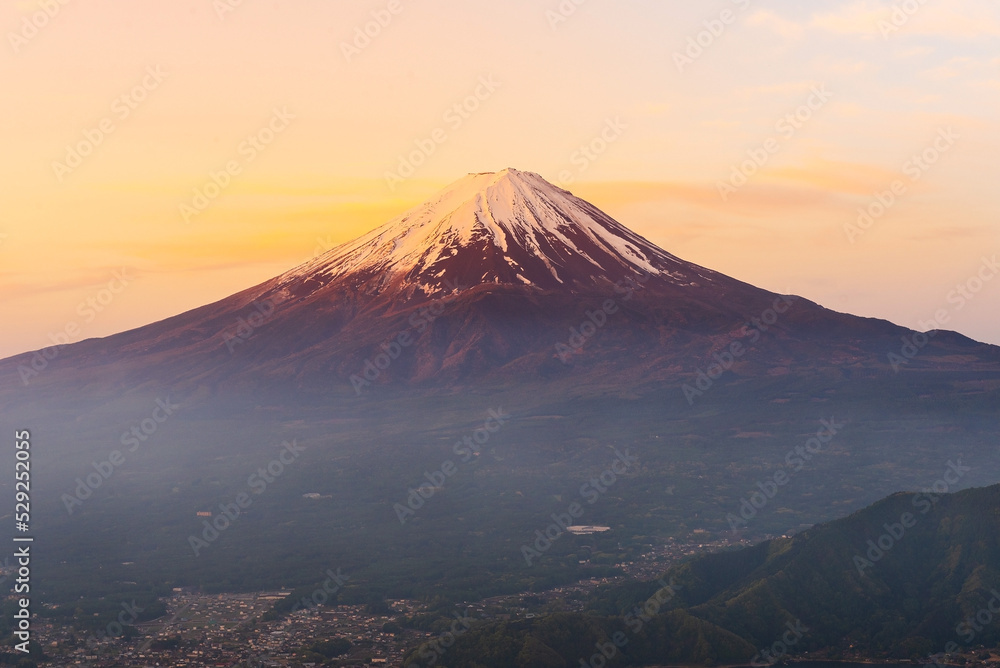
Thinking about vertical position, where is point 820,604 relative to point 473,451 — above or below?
below

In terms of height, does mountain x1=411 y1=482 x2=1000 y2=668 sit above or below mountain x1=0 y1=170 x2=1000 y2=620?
below

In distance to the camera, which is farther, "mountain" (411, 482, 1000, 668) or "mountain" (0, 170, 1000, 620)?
"mountain" (0, 170, 1000, 620)

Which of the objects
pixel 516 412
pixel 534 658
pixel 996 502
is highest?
pixel 516 412

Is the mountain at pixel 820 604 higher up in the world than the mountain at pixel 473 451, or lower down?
lower down

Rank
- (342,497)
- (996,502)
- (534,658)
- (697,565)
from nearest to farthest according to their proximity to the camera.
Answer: (534,658) → (996,502) → (697,565) → (342,497)

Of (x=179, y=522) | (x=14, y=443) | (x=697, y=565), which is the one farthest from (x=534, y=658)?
(x=14, y=443)

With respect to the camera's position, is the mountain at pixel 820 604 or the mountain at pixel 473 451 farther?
the mountain at pixel 473 451

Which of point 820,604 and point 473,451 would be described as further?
point 473,451

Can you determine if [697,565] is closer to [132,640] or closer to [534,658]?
[534,658]
